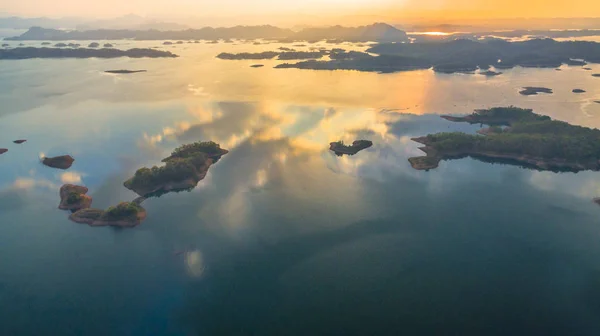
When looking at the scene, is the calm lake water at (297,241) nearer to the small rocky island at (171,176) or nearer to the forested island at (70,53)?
the small rocky island at (171,176)

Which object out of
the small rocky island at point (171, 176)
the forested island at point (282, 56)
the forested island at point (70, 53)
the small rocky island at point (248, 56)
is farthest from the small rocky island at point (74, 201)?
the forested island at point (70, 53)

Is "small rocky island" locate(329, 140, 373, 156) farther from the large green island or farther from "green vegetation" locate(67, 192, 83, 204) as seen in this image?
"green vegetation" locate(67, 192, 83, 204)

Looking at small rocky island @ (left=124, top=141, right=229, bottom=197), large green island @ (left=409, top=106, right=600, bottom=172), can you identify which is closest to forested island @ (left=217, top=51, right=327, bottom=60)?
large green island @ (left=409, top=106, right=600, bottom=172)

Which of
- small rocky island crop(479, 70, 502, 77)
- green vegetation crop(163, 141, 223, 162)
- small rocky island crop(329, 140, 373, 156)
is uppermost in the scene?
small rocky island crop(479, 70, 502, 77)

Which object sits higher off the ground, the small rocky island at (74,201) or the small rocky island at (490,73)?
the small rocky island at (490,73)

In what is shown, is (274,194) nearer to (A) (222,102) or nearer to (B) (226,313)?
(B) (226,313)

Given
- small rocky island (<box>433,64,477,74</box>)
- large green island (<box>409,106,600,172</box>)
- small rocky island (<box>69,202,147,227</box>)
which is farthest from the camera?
small rocky island (<box>433,64,477,74</box>)
